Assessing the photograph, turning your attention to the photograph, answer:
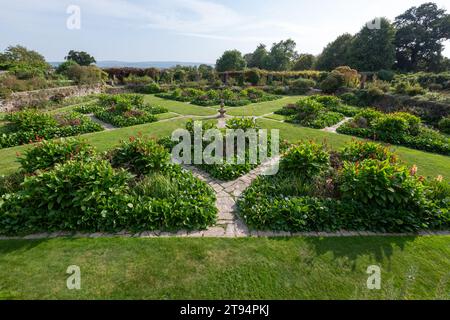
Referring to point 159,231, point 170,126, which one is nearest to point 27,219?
point 159,231

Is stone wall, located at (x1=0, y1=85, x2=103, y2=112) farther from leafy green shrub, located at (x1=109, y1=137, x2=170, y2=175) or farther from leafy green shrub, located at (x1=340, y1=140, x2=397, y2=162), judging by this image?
leafy green shrub, located at (x1=340, y1=140, x2=397, y2=162)

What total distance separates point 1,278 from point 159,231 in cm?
211

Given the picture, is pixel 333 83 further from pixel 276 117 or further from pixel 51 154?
pixel 51 154

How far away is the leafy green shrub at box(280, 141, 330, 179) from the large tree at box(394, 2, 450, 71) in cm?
4559

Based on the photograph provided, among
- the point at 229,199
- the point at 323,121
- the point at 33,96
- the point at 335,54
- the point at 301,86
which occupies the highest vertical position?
the point at 335,54

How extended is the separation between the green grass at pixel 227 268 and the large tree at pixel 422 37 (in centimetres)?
4756

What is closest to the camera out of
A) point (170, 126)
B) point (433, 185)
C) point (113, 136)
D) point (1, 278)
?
point (1, 278)

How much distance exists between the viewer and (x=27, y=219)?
156 inches

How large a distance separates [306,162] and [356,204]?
146 cm

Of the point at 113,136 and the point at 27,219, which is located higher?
the point at 113,136

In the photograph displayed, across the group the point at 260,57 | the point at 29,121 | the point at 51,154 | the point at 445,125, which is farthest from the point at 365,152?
the point at 260,57

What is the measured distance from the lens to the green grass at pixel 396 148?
662 cm

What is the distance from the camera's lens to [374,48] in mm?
31703

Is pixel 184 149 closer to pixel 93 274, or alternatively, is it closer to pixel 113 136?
pixel 113 136
